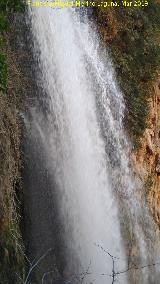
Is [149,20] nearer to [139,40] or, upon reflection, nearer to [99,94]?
[139,40]

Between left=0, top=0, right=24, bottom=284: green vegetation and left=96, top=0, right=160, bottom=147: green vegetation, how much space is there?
2964mm

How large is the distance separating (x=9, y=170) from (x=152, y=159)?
4185 mm

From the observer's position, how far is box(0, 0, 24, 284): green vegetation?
6656 millimetres

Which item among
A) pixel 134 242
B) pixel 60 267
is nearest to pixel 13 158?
pixel 60 267

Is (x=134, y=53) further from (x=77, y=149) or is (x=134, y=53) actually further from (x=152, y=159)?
(x=77, y=149)

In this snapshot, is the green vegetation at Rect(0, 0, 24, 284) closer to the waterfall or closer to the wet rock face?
the waterfall

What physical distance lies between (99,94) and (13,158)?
2.59 meters

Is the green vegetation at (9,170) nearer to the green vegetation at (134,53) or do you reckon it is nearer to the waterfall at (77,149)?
the waterfall at (77,149)

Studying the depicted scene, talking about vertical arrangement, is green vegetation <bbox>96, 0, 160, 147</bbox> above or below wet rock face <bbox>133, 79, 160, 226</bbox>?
above

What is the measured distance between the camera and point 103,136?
9125 mm

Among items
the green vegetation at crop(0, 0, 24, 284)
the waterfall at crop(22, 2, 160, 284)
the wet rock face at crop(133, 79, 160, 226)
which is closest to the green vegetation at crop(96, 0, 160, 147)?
the wet rock face at crop(133, 79, 160, 226)

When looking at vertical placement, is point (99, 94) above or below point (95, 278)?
above

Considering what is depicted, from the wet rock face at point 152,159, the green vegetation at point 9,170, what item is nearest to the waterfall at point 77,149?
the green vegetation at point 9,170

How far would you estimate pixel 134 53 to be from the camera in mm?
10727
